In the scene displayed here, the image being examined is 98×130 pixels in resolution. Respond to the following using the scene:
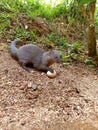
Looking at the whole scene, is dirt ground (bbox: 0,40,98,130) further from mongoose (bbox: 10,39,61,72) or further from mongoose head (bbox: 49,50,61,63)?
mongoose head (bbox: 49,50,61,63)

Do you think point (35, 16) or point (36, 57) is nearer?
point (36, 57)

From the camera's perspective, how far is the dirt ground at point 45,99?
9.36ft

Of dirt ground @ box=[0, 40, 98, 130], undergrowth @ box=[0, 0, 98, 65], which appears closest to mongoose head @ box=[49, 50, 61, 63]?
dirt ground @ box=[0, 40, 98, 130]

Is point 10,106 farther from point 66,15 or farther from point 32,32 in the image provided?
point 66,15

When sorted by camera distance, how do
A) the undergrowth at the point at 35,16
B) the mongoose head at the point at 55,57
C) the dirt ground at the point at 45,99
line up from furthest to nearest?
1. the undergrowth at the point at 35,16
2. the mongoose head at the point at 55,57
3. the dirt ground at the point at 45,99

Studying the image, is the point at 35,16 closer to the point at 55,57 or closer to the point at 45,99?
the point at 55,57

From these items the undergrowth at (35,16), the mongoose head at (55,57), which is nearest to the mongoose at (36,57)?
the mongoose head at (55,57)

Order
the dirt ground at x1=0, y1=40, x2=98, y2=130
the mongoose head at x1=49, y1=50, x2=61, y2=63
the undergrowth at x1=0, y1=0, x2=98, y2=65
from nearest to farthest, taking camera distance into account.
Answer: the dirt ground at x1=0, y1=40, x2=98, y2=130
the mongoose head at x1=49, y1=50, x2=61, y2=63
the undergrowth at x1=0, y1=0, x2=98, y2=65

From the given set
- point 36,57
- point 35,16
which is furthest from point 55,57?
point 35,16

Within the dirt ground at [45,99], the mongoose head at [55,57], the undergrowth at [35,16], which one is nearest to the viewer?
the dirt ground at [45,99]

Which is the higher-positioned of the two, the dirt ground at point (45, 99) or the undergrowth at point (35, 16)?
the undergrowth at point (35, 16)

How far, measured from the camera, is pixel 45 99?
10.5 ft

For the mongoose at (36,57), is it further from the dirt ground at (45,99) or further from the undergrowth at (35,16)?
the undergrowth at (35,16)

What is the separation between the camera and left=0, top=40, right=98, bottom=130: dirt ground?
285cm
